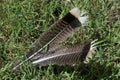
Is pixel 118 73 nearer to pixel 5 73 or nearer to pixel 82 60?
pixel 82 60

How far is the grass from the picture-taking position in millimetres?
2863

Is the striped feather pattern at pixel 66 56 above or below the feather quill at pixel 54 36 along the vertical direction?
below

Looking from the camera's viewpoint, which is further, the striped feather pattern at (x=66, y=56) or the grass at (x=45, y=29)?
the grass at (x=45, y=29)

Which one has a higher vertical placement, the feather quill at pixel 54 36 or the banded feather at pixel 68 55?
the feather quill at pixel 54 36

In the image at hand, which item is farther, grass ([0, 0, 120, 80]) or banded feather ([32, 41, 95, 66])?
grass ([0, 0, 120, 80])

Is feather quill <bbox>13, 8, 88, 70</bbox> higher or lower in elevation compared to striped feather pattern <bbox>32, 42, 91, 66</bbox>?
higher

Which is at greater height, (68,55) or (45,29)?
(45,29)

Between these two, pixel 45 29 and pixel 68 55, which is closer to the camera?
pixel 68 55

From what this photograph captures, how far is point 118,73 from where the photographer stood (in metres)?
2.89

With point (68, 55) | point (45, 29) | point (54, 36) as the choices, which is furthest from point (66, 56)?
point (45, 29)

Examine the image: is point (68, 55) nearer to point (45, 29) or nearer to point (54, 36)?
point (54, 36)

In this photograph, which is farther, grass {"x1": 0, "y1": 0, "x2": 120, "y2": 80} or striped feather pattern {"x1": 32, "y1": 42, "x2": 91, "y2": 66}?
grass {"x1": 0, "y1": 0, "x2": 120, "y2": 80}

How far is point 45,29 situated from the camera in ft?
10.3

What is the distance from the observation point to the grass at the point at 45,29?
2863 mm
